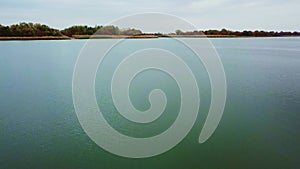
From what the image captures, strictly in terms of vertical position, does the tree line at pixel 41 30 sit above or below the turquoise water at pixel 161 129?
above

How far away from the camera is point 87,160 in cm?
588

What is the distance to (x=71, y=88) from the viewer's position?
12.2 meters

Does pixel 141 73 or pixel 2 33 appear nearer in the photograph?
pixel 141 73

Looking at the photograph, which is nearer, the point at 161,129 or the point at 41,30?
the point at 161,129

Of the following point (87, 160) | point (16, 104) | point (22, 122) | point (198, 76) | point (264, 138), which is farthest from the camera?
point (198, 76)

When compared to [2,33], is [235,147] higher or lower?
lower

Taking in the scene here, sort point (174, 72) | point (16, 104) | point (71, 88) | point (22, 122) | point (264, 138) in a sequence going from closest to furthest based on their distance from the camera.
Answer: point (264, 138) < point (22, 122) < point (16, 104) < point (71, 88) < point (174, 72)

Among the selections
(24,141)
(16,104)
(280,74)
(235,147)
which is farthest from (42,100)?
(280,74)

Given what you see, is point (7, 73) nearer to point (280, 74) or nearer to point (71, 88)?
point (71, 88)

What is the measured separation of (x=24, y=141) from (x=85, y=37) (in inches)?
1767

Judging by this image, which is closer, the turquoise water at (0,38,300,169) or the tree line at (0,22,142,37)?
the turquoise water at (0,38,300,169)

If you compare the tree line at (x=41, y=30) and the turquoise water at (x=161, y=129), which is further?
the tree line at (x=41, y=30)

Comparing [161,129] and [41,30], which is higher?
[41,30]

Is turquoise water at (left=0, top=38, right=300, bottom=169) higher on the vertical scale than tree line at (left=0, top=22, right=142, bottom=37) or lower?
lower
